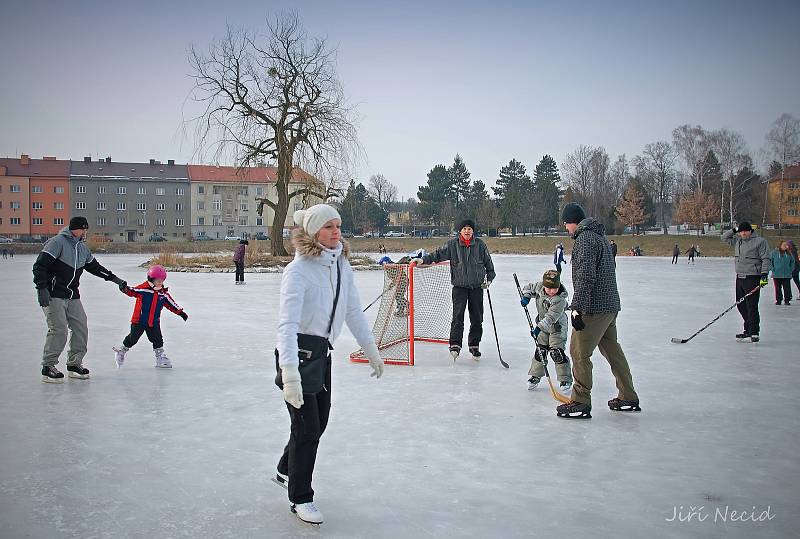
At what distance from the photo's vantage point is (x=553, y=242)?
5434 centimetres

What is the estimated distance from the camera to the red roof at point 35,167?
7719 centimetres

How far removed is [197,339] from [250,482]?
5770 mm

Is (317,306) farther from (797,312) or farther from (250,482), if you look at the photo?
(797,312)

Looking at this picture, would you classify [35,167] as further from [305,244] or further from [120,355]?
[305,244]

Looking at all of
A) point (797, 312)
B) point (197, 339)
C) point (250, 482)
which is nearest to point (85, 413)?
point (250, 482)

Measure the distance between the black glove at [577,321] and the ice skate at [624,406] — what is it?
35.4 inches

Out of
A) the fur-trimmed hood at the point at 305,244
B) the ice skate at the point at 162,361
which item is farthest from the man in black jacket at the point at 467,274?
the fur-trimmed hood at the point at 305,244

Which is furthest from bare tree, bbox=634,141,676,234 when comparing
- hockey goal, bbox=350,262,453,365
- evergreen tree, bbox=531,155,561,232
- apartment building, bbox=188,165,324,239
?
hockey goal, bbox=350,262,453,365

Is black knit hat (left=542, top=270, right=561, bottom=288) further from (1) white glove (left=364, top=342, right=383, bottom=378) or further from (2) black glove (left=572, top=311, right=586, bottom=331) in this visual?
(1) white glove (left=364, top=342, right=383, bottom=378)

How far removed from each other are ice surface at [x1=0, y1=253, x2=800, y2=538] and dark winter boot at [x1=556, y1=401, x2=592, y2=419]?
0.38 feet

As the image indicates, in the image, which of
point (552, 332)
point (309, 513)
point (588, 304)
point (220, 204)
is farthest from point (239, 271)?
point (220, 204)

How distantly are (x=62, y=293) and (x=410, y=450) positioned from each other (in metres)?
4.06

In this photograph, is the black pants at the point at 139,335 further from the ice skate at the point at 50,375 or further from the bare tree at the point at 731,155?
the bare tree at the point at 731,155

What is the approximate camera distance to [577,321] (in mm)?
5188
